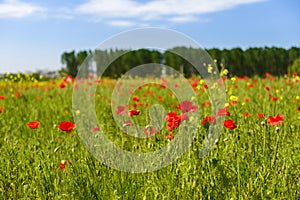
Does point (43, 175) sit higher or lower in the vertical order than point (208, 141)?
lower

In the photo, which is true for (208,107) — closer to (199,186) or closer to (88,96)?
(199,186)

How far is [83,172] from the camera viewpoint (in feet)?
8.16

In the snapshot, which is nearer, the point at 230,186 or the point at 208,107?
the point at 230,186

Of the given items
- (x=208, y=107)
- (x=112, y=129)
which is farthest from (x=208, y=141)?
(x=208, y=107)

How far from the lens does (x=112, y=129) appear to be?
12.7ft

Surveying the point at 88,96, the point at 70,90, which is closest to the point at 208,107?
the point at 88,96

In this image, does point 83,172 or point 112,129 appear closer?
point 83,172

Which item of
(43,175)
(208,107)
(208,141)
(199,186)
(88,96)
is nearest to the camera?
(199,186)

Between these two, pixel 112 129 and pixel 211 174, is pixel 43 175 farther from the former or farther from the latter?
pixel 112 129

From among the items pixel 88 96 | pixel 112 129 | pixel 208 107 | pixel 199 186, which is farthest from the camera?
pixel 88 96

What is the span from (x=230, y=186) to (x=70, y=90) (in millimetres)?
6284

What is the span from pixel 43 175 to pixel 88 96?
175 inches

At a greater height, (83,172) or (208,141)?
(208,141)

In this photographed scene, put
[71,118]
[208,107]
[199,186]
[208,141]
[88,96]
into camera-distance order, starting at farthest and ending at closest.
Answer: [88,96] → [71,118] → [208,107] → [208,141] → [199,186]
